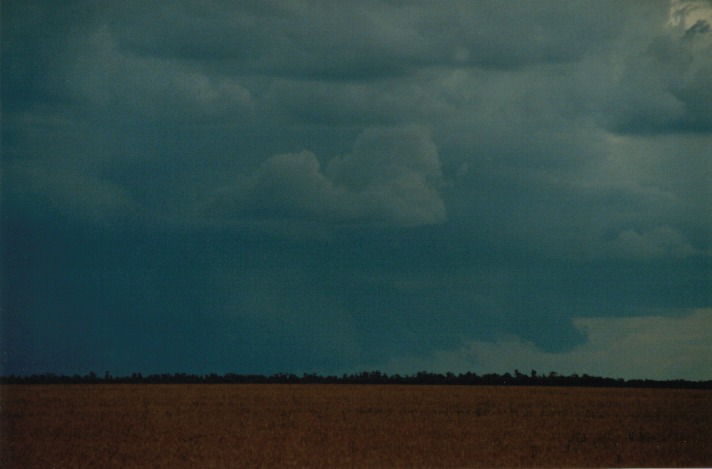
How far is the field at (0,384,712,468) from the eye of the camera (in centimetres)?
1708

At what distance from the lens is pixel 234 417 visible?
23781 millimetres

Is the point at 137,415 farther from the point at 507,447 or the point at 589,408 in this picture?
the point at 589,408

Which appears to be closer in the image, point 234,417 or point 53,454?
point 53,454

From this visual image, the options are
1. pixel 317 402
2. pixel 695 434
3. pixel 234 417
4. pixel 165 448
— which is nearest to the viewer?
pixel 165 448

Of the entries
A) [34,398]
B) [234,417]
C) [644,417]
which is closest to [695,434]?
[644,417]

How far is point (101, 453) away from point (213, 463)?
231cm

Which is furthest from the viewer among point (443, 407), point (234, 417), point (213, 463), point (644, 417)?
point (443, 407)

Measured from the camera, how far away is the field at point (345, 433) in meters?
17.1

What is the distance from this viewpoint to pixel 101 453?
677 inches

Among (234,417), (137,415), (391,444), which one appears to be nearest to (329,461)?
(391,444)

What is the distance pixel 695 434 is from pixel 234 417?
11592 millimetres

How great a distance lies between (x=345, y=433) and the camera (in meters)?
20.1

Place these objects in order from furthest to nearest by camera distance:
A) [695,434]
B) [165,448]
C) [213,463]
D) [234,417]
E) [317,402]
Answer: [317,402]
[234,417]
[695,434]
[165,448]
[213,463]

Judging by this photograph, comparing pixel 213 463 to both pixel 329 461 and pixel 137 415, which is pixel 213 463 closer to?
pixel 329 461
